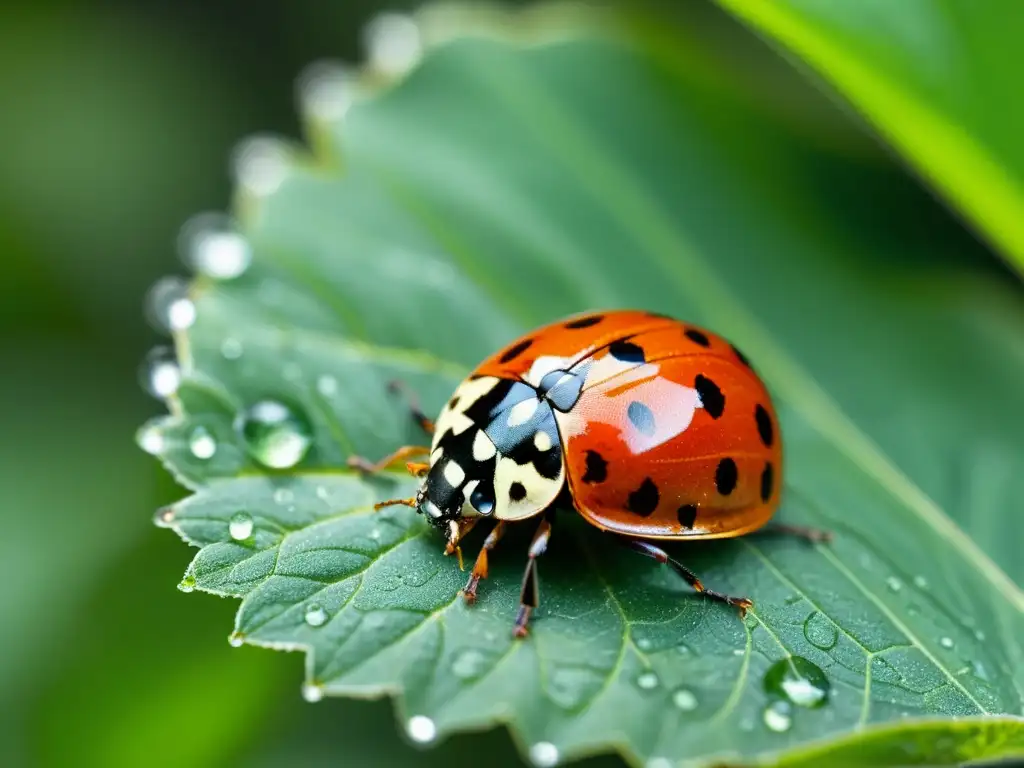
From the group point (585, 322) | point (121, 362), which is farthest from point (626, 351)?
point (121, 362)

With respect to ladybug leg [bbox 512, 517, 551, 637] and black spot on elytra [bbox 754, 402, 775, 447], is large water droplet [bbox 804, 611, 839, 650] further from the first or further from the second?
ladybug leg [bbox 512, 517, 551, 637]

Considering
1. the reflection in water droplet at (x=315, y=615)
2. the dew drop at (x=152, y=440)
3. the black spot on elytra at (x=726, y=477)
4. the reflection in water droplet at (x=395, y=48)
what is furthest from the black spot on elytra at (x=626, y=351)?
the reflection in water droplet at (x=395, y=48)

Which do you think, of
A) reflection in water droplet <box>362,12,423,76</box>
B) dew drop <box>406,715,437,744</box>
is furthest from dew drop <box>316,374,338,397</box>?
reflection in water droplet <box>362,12,423,76</box>

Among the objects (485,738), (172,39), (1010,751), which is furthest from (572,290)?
(172,39)

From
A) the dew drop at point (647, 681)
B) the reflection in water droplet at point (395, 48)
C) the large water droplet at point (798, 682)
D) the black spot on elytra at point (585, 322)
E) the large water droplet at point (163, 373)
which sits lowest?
the large water droplet at point (798, 682)

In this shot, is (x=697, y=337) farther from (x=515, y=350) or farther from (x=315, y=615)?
(x=315, y=615)

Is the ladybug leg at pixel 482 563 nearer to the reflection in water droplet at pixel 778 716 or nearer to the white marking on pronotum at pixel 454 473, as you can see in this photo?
the white marking on pronotum at pixel 454 473
